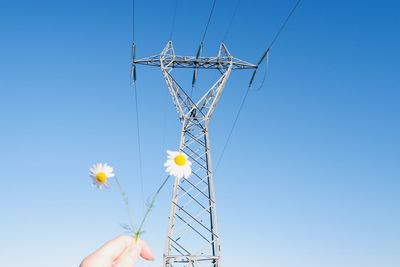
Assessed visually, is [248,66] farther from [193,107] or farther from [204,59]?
[193,107]

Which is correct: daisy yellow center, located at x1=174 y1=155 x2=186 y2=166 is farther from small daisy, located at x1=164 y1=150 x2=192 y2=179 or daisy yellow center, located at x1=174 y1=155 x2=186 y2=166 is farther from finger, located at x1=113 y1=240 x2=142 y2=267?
finger, located at x1=113 y1=240 x2=142 y2=267

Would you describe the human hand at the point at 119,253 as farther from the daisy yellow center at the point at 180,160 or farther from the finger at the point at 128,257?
the daisy yellow center at the point at 180,160

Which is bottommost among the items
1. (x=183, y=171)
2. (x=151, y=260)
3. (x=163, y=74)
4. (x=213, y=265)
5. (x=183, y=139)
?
(x=151, y=260)

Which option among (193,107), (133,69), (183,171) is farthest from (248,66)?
(183,171)

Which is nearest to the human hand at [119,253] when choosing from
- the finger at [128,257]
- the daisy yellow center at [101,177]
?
the finger at [128,257]

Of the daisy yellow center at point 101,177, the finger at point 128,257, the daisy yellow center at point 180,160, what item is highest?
the daisy yellow center at point 180,160

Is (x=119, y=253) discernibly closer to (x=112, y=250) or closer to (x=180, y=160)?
(x=112, y=250)

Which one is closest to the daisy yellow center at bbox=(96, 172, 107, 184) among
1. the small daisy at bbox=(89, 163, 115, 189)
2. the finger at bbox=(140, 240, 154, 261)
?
the small daisy at bbox=(89, 163, 115, 189)
